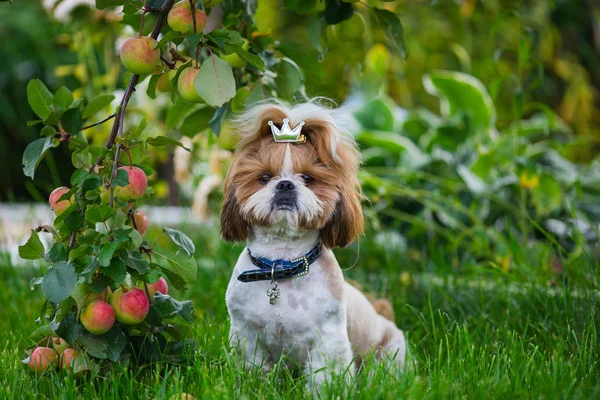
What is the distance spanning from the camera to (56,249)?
6.22ft

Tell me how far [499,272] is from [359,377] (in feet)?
3.92

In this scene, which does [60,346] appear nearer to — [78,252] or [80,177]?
[78,252]

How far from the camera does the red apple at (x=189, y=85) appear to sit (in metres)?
1.83

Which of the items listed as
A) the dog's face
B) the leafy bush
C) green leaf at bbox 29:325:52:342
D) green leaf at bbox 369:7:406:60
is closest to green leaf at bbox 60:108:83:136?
the dog's face

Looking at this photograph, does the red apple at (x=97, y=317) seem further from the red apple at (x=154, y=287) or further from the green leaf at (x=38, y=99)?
the green leaf at (x=38, y=99)

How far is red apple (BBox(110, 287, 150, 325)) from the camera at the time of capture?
6.34 ft

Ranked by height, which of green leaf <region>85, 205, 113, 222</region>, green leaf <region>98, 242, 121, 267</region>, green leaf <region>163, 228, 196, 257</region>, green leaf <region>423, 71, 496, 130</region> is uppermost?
green leaf <region>85, 205, 113, 222</region>

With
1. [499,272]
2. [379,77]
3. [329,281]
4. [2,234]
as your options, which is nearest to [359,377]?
[329,281]

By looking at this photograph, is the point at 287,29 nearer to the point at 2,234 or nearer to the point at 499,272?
the point at 2,234

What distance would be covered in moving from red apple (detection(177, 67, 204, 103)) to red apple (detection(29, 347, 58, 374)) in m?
0.83

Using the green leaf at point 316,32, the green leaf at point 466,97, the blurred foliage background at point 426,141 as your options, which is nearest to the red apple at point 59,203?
the blurred foliage background at point 426,141

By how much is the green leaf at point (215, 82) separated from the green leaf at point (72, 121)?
398 millimetres

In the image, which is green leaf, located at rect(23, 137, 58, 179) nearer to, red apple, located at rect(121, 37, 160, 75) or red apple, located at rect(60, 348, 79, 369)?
red apple, located at rect(121, 37, 160, 75)

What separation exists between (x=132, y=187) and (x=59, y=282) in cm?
30
